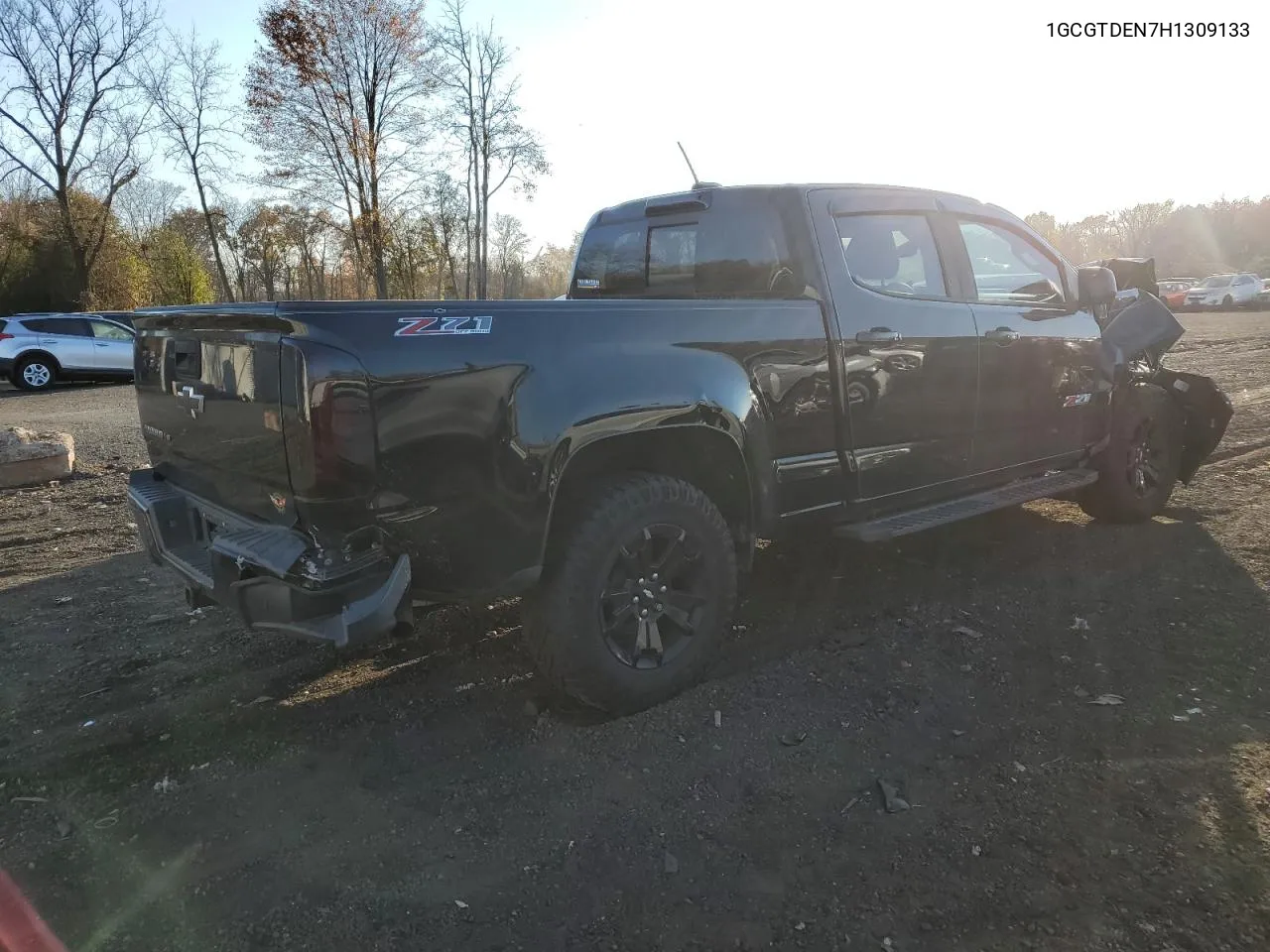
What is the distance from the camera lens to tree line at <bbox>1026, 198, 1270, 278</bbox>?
66000 mm

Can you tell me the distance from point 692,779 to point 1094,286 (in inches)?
160

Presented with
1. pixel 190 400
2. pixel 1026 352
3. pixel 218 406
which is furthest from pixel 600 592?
pixel 1026 352

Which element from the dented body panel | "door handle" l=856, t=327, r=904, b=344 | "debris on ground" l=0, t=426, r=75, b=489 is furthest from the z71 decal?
"debris on ground" l=0, t=426, r=75, b=489

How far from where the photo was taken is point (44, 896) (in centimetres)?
246

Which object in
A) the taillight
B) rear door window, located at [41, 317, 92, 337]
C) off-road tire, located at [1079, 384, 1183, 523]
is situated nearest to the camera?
the taillight

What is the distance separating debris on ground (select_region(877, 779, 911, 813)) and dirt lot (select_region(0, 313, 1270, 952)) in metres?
0.04

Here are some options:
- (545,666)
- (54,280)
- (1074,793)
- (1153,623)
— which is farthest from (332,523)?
(54,280)

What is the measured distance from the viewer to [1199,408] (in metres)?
5.99

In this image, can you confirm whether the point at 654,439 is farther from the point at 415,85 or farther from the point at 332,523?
the point at 415,85

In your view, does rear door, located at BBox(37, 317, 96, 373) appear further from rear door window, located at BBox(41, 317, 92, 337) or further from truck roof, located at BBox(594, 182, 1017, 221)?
truck roof, located at BBox(594, 182, 1017, 221)

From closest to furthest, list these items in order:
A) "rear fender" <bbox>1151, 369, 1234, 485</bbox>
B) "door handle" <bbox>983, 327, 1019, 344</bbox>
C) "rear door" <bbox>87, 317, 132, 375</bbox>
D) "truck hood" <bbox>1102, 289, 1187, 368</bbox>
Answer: "door handle" <bbox>983, 327, 1019, 344</bbox> < "truck hood" <bbox>1102, 289, 1187, 368</bbox> < "rear fender" <bbox>1151, 369, 1234, 485</bbox> < "rear door" <bbox>87, 317, 132, 375</bbox>

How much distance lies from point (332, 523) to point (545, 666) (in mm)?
967

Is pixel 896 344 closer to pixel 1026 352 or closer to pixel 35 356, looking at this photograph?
pixel 1026 352

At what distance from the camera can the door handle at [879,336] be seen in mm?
3998
